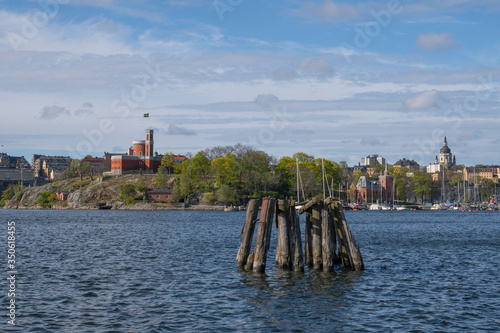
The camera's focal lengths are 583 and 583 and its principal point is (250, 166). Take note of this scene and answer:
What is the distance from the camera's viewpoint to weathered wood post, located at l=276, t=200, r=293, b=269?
28812 millimetres

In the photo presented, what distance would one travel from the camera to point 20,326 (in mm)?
19500

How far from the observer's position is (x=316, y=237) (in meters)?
30.1

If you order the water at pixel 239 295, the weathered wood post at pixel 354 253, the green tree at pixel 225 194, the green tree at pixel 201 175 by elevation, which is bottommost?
the water at pixel 239 295

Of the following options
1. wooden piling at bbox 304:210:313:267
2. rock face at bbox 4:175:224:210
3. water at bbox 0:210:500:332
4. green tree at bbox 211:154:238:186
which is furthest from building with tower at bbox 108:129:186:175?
wooden piling at bbox 304:210:313:267

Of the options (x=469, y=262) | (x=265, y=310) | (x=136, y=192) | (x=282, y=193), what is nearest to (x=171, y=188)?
(x=136, y=192)

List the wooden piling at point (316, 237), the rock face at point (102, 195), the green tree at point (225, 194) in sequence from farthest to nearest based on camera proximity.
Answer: the rock face at point (102, 195), the green tree at point (225, 194), the wooden piling at point (316, 237)

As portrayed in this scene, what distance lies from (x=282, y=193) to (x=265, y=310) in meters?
128

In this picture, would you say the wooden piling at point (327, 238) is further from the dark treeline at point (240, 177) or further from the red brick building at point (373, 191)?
the red brick building at point (373, 191)

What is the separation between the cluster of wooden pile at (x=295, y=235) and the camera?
28.9m

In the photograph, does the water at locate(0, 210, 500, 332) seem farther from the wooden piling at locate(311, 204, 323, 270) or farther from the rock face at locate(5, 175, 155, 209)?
the rock face at locate(5, 175, 155, 209)

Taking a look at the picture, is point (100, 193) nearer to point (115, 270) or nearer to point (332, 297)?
point (115, 270)

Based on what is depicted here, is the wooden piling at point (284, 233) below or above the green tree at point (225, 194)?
below

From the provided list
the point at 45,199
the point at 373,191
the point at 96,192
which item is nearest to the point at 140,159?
the point at 96,192

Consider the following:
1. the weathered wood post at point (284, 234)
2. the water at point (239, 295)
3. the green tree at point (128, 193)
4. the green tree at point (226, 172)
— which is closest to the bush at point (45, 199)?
the green tree at point (128, 193)
